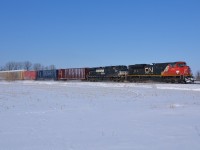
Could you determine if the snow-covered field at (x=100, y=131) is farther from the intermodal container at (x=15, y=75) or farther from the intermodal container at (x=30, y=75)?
the intermodal container at (x=15, y=75)

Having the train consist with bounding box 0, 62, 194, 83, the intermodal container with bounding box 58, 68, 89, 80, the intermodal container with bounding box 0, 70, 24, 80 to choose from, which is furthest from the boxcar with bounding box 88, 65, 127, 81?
the intermodal container with bounding box 0, 70, 24, 80

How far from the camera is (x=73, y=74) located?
55.4 m

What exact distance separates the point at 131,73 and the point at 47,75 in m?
26.2

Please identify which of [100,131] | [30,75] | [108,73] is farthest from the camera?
[30,75]

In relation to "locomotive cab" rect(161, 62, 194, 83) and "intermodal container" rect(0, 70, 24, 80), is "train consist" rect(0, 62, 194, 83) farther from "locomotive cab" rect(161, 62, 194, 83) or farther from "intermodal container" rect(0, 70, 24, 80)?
"intermodal container" rect(0, 70, 24, 80)

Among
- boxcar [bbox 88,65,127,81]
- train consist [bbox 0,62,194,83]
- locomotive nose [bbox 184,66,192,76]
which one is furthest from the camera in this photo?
boxcar [bbox 88,65,127,81]

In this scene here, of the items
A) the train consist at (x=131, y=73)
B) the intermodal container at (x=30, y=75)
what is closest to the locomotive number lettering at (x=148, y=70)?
the train consist at (x=131, y=73)

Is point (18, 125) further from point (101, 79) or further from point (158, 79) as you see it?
point (101, 79)

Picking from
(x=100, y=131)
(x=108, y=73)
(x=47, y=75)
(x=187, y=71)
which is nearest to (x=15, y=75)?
(x=47, y=75)

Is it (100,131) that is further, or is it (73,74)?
(73,74)

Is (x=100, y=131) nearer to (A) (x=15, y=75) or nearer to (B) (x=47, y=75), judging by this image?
(B) (x=47, y=75)

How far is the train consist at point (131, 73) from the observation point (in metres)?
34.8

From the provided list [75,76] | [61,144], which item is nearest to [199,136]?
[61,144]

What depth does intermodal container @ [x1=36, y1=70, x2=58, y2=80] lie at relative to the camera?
61.3 m
